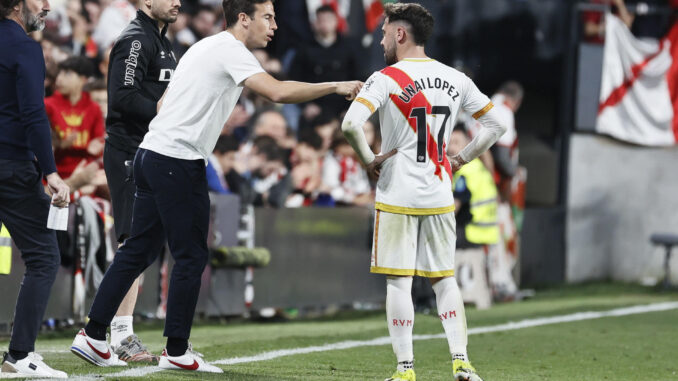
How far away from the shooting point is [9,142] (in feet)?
21.0

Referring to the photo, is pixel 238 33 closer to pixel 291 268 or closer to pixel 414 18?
pixel 414 18

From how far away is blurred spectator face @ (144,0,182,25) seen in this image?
7.60m

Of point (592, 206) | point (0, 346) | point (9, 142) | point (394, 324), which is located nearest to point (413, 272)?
point (394, 324)

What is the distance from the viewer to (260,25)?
6793 mm

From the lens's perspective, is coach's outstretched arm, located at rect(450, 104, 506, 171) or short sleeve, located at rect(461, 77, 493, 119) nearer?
short sleeve, located at rect(461, 77, 493, 119)

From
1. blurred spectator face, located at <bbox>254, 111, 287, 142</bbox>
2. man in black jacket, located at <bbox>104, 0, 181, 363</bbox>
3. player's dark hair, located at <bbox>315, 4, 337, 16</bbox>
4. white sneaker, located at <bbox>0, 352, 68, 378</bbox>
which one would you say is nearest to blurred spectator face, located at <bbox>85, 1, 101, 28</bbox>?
blurred spectator face, located at <bbox>254, 111, 287, 142</bbox>

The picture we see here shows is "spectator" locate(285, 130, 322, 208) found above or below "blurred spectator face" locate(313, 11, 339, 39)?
below

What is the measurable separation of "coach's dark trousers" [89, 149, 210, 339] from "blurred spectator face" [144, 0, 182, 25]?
1.12 m

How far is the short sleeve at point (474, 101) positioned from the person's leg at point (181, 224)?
153 cm

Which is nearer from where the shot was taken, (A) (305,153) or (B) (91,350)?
(B) (91,350)

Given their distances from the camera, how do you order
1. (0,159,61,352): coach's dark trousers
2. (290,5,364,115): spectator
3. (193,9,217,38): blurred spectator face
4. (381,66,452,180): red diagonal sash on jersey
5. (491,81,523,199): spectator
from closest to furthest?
(0,159,61,352): coach's dark trousers → (381,66,452,180): red diagonal sash on jersey → (193,9,217,38): blurred spectator face → (491,81,523,199): spectator → (290,5,364,115): spectator

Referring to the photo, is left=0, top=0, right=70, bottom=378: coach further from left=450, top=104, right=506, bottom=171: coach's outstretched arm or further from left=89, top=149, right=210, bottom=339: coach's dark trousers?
left=450, top=104, right=506, bottom=171: coach's outstretched arm

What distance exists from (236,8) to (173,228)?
49.8 inches

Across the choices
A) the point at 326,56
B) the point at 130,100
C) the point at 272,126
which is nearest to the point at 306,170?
the point at 272,126
